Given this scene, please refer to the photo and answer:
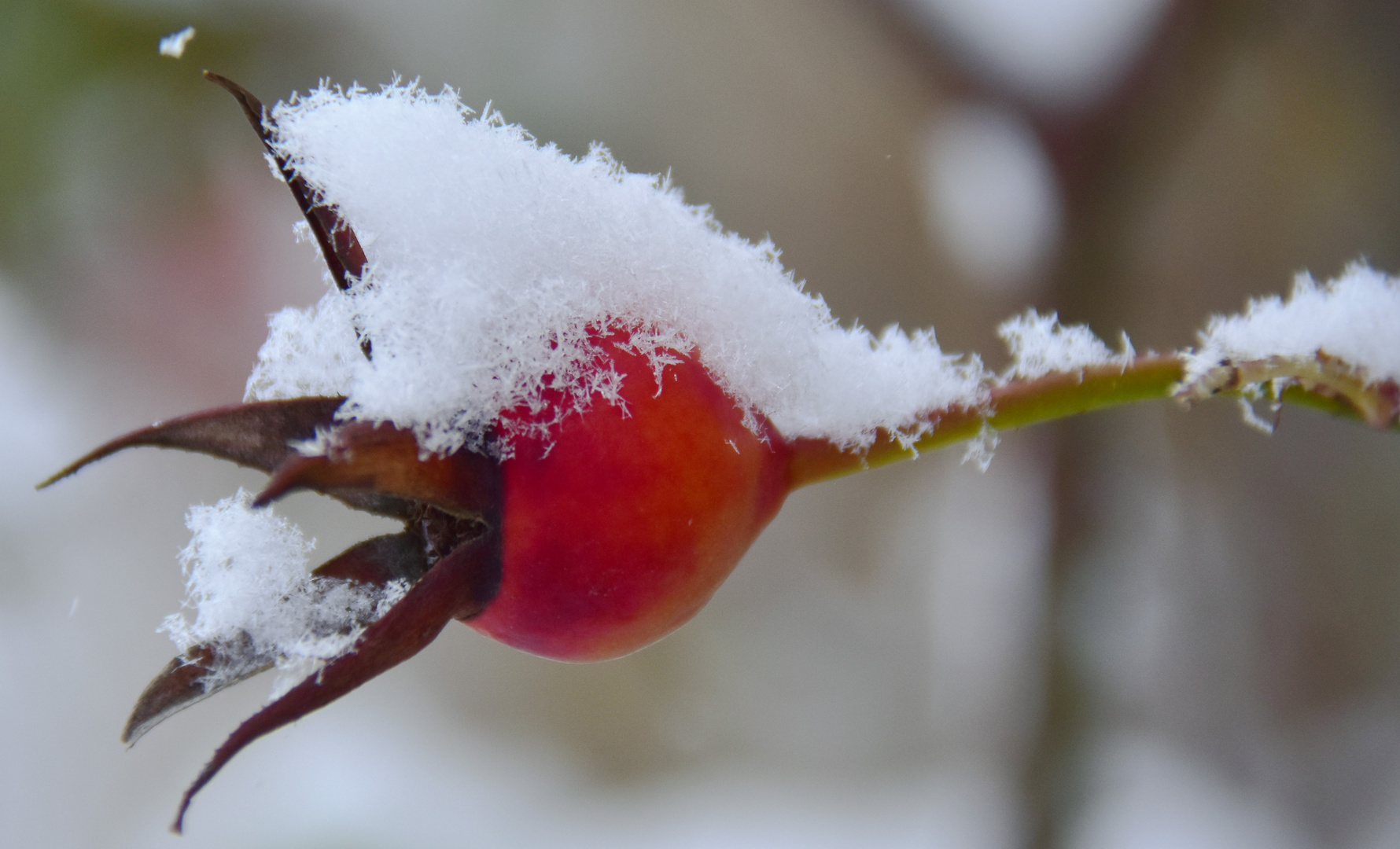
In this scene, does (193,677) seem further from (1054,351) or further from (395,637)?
(1054,351)

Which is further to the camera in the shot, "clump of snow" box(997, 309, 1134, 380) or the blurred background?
the blurred background

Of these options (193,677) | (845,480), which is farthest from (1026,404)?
(845,480)

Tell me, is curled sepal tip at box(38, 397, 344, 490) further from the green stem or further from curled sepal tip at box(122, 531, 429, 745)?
the green stem

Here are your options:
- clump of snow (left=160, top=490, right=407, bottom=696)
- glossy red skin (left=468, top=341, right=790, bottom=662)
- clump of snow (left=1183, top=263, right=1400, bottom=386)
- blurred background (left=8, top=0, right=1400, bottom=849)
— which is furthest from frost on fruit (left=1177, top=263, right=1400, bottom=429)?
blurred background (left=8, top=0, right=1400, bottom=849)

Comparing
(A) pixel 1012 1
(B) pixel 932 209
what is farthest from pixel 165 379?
(A) pixel 1012 1

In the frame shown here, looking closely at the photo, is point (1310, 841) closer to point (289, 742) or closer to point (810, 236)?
point (810, 236)
